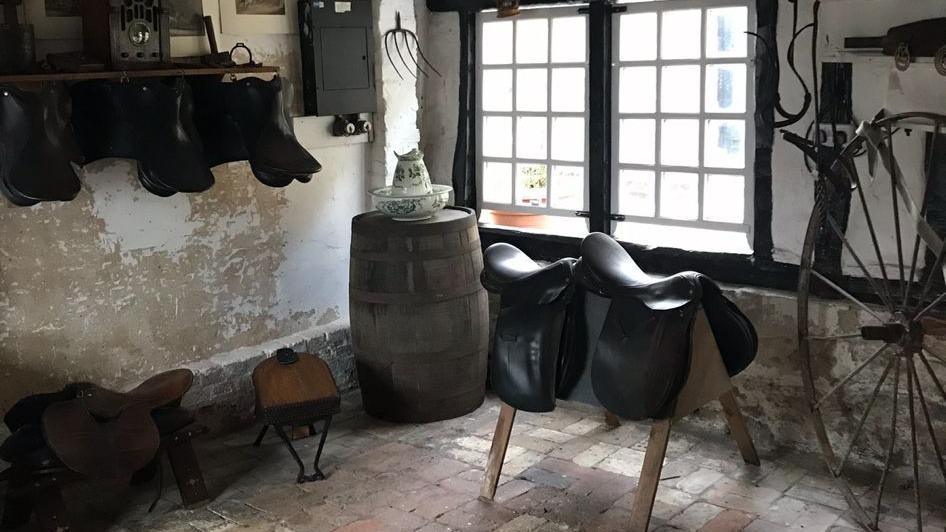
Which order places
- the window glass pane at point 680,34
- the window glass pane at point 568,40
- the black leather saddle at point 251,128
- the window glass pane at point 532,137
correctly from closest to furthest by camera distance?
the black leather saddle at point 251,128
the window glass pane at point 680,34
the window glass pane at point 568,40
the window glass pane at point 532,137

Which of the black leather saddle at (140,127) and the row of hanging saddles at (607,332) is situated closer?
the row of hanging saddles at (607,332)

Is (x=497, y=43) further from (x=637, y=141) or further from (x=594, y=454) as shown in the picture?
(x=594, y=454)

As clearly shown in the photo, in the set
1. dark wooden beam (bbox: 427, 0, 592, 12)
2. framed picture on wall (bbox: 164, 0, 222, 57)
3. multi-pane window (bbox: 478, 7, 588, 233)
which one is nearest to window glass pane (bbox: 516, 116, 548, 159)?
multi-pane window (bbox: 478, 7, 588, 233)

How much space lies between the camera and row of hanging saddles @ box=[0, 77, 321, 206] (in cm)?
329

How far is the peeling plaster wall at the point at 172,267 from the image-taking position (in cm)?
368

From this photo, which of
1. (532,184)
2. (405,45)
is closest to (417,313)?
(532,184)

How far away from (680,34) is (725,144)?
50cm

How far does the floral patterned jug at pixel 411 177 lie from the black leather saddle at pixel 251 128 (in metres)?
0.43

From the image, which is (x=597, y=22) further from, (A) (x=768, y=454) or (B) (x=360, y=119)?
(A) (x=768, y=454)

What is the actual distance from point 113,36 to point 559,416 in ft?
7.81

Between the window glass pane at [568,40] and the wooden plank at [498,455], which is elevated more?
the window glass pane at [568,40]

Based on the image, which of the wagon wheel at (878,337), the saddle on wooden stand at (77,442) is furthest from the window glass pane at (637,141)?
the saddle on wooden stand at (77,442)

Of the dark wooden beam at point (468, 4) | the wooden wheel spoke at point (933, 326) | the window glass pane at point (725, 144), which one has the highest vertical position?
the dark wooden beam at point (468, 4)

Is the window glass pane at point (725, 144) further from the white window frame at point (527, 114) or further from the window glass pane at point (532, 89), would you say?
the window glass pane at point (532, 89)
